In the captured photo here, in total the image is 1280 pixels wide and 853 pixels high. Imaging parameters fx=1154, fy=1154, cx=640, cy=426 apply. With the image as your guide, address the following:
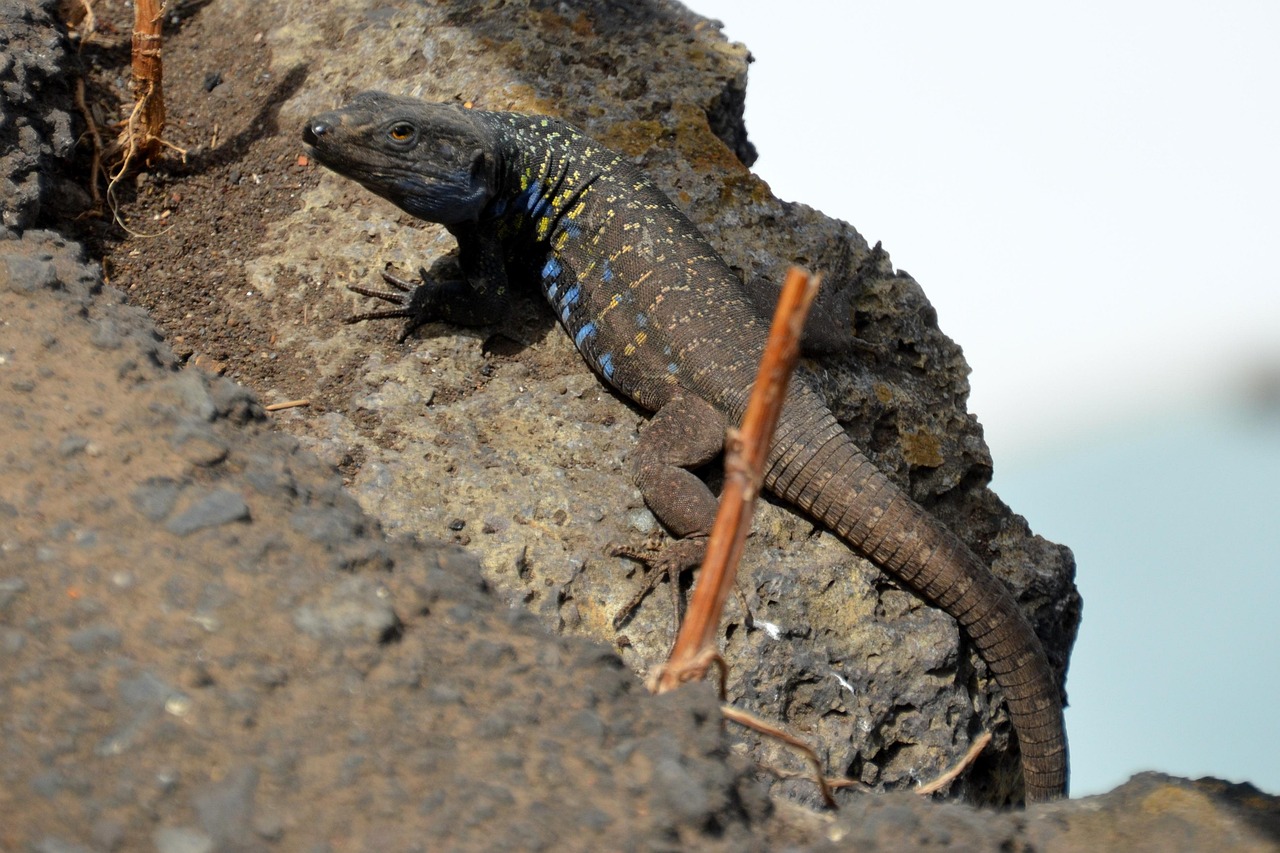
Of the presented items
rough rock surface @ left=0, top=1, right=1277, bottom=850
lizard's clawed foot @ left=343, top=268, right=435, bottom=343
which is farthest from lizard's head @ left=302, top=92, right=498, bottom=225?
rough rock surface @ left=0, top=1, right=1277, bottom=850

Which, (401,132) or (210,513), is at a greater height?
(401,132)

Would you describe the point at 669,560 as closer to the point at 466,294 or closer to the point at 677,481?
the point at 677,481

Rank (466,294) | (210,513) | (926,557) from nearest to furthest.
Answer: (210,513)
(926,557)
(466,294)

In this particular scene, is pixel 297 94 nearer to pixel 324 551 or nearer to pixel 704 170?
pixel 704 170

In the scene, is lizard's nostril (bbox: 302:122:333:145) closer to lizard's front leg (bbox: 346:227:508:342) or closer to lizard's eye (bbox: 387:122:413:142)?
lizard's eye (bbox: 387:122:413:142)

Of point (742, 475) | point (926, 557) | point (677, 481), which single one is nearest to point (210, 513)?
point (742, 475)

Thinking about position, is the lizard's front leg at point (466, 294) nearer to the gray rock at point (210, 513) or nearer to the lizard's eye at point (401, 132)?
the lizard's eye at point (401, 132)
